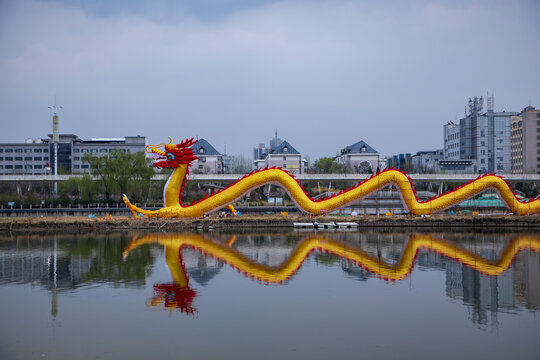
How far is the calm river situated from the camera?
1067 cm

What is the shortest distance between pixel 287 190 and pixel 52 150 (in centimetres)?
6670

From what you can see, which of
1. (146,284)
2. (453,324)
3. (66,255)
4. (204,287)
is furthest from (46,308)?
(453,324)

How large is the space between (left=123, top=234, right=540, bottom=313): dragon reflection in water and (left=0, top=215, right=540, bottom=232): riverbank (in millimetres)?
3551

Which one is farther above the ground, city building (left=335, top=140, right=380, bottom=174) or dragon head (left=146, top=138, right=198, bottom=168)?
city building (left=335, top=140, right=380, bottom=174)

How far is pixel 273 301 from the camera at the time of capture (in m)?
14.1

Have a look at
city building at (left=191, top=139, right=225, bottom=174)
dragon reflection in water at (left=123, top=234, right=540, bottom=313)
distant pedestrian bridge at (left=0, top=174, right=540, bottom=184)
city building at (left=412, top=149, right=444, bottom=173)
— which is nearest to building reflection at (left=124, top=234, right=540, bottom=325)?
dragon reflection in water at (left=123, top=234, right=540, bottom=313)

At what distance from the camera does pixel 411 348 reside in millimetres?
10453

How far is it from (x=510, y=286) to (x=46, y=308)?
1385 cm

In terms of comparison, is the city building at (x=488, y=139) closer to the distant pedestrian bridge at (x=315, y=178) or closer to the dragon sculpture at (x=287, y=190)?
the distant pedestrian bridge at (x=315, y=178)

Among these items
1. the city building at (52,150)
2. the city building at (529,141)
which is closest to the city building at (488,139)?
the city building at (529,141)

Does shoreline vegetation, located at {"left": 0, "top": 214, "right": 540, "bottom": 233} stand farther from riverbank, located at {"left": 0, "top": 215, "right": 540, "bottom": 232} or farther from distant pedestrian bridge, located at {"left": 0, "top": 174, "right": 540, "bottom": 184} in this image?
distant pedestrian bridge, located at {"left": 0, "top": 174, "right": 540, "bottom": 184}

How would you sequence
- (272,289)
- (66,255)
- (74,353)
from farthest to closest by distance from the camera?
(66,255) < (272,289) < (74,353)

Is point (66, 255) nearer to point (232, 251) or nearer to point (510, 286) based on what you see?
point (232, 251)

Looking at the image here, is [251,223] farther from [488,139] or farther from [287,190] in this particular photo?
[488,139]
